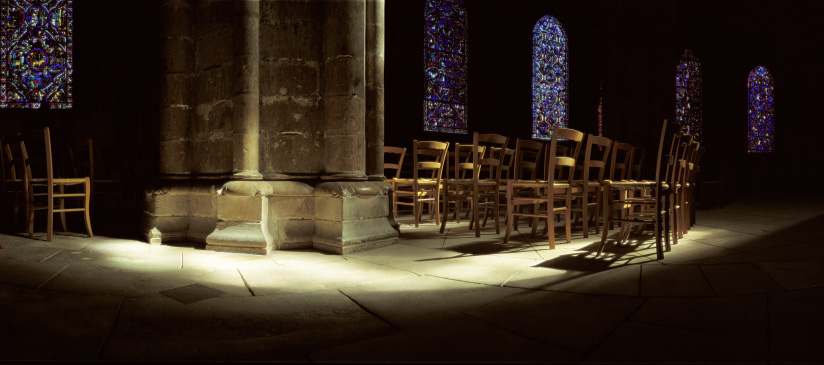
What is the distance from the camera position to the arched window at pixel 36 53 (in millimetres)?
9633

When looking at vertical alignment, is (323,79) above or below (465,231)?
above

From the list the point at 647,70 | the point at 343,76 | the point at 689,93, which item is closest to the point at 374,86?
the point at 343,76

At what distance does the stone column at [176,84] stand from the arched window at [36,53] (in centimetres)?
753

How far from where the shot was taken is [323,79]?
12.4 feet

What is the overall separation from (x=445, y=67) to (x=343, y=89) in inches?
362

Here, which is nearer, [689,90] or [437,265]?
[437,265]

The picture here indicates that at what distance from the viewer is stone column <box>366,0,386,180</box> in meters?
3.97

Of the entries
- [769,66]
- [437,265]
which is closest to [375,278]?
[437,265]

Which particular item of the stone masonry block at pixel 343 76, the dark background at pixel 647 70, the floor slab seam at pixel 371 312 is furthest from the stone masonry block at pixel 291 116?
the dark background at pixel 647 70

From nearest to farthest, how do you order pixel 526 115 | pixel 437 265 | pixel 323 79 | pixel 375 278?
pixel 375 278 → pixel 437 265 → pixel 323 79 → pixel 526 115

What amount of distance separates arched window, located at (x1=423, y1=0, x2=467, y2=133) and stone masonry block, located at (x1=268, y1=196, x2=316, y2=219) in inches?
334

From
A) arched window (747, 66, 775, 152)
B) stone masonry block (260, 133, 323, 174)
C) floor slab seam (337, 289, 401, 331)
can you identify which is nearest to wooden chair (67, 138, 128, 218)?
stone masonry block (260, 133, 323, 174)

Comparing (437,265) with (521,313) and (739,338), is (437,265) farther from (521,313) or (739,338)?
(739,338)

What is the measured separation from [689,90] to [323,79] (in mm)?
15120
